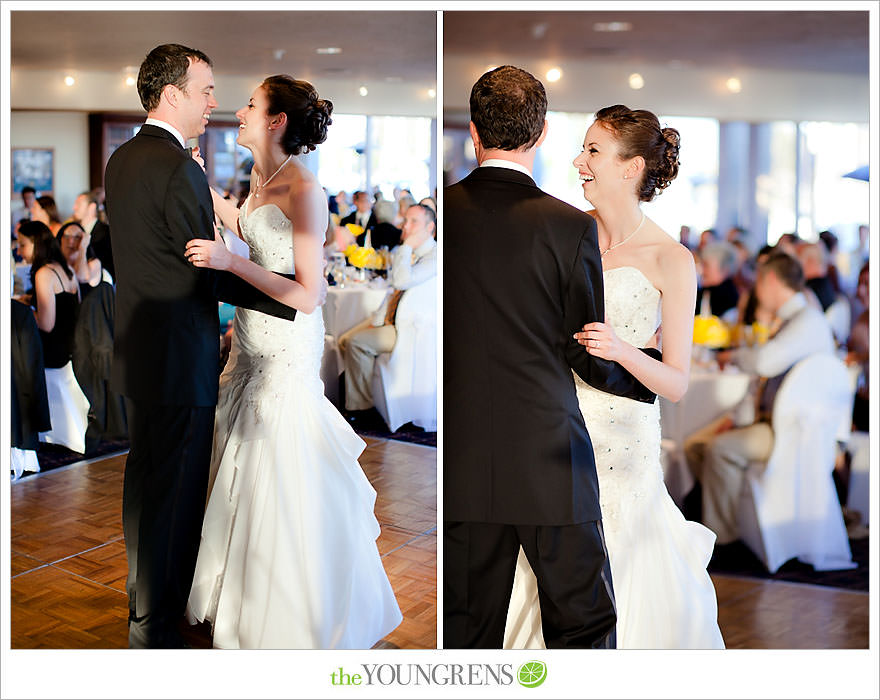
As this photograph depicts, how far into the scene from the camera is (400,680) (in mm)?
3061

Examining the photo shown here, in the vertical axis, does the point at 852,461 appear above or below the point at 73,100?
below

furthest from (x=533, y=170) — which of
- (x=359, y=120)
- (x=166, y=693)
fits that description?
(x=166, y=693)

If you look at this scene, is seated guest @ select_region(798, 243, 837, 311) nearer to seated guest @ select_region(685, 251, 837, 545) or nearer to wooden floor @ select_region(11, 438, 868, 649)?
seated guest @ select_region(685, 251, 837, 545)

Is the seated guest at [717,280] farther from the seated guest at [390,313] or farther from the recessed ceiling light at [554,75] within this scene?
the seated guest at [390,313]

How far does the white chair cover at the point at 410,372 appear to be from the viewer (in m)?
2.98

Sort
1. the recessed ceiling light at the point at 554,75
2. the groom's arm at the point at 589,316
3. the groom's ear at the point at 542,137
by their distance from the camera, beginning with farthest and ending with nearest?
1. the recessed ceiling light at the point at 554,75
2. the groom's ear at the point at 542,137
3. the groom's arm at the point at 589,316

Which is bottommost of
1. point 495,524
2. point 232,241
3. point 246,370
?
point 495,524

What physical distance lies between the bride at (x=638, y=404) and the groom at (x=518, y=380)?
0.27 ft

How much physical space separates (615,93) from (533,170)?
347 mm

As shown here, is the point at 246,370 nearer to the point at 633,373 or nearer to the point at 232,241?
the point at 232,241

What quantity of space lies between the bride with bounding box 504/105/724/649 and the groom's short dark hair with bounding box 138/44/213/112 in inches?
47.3

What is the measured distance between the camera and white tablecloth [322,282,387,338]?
9.78 feet

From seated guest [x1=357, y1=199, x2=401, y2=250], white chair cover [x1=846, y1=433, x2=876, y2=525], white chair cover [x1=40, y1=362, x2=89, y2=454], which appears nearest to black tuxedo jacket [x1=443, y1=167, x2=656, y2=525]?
seated guest [x1=357, y1=199, x2=401, y2=250]

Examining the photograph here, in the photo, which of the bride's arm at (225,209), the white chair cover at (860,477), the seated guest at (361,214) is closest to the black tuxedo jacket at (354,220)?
the seated guest at (361,214)
